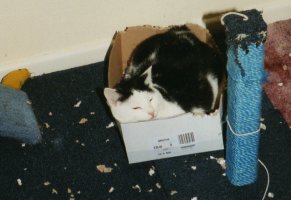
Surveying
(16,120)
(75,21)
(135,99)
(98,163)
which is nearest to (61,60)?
(75,21)

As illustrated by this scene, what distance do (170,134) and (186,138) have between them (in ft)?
0.26

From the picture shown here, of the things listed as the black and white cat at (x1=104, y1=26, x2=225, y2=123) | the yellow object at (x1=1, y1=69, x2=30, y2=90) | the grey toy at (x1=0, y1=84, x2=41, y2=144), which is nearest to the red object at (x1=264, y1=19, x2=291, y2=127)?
the black and white cat at (x1=104, y1=26, x2=225, y2=123)

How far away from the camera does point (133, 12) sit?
2.08 meters

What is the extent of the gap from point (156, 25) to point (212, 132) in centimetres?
78

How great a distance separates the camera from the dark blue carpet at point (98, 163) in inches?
66.6

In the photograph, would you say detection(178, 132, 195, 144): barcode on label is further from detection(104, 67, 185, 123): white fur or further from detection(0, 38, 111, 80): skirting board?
detection(0, 38, 111, 80): skirting board

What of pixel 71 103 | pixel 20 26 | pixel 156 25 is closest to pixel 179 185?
pixel 71 103

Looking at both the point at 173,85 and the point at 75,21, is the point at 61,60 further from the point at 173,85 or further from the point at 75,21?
the point at 173,85

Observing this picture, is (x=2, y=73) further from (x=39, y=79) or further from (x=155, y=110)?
(x=155, y=110)

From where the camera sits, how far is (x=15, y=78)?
2.17 metres

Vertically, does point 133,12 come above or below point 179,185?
above

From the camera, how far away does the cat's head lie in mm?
1593

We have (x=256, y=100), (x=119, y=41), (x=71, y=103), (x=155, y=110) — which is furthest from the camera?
(x=71, y=103)

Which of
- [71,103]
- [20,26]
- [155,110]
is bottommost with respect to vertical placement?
[71,103]
